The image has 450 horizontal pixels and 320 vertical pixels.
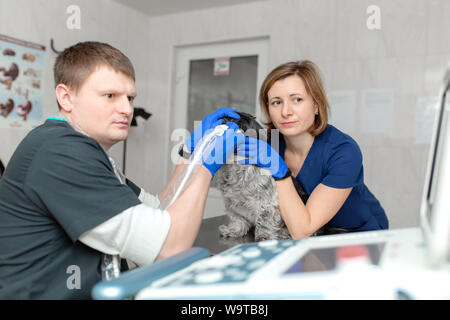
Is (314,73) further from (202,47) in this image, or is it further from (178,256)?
(202,47)

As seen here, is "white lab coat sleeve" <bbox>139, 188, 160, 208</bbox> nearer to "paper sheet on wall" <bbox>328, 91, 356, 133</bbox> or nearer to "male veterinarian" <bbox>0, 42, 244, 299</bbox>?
"male veterinarian" <bbox>0, 42, 244, 299</bbox>

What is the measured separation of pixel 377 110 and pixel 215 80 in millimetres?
1640

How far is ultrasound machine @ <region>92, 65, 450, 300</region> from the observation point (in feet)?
1.34

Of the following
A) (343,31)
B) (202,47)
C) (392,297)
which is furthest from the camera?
(202,47)

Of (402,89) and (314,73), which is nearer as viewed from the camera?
(314,73)

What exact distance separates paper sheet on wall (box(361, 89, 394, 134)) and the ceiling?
1.49 meters

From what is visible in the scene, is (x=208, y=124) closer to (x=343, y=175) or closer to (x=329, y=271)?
(x=343, y=175)

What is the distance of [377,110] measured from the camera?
9.78 ft

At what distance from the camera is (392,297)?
410 millimetres

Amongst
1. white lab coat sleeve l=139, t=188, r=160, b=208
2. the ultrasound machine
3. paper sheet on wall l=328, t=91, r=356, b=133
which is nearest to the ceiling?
paper sheet on wall l=328, t=91, r=356, b=133

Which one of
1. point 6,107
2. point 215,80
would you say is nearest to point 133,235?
point 6,107

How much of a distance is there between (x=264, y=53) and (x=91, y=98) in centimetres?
290
